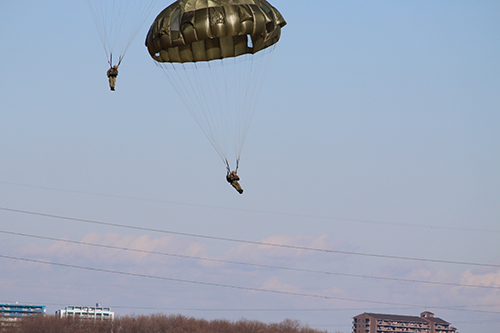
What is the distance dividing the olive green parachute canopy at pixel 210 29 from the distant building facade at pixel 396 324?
16686 centimetres

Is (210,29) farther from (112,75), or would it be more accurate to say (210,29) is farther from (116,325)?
(116,325)

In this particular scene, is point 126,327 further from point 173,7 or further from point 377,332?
point 377,332

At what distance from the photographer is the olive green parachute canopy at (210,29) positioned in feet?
105

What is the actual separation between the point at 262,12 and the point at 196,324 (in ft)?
221

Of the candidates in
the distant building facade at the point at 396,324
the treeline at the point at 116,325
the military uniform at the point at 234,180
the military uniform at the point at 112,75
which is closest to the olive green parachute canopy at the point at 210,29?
the military uniform at the point at 112,75

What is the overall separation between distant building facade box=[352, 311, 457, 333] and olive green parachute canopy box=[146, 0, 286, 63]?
167 meters

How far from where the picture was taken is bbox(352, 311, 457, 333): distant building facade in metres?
190

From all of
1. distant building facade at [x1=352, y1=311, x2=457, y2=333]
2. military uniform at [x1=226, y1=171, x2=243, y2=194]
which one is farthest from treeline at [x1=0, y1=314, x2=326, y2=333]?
distant building facade at [x1=352, y1=311, x2=457, y2=333]

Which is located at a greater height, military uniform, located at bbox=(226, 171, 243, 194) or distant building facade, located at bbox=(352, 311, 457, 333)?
military uniform, located at bbox=(226, 171, 243, 194)

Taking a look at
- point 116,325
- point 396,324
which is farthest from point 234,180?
point 396,324

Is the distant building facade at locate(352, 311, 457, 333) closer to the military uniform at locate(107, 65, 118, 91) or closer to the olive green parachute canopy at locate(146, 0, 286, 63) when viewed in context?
the olive green parachute canopy at locate(146, 0, 286, 63)

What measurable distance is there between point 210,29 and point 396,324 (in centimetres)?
17257

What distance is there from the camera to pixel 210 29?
31.8 m

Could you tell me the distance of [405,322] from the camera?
7633 inches
